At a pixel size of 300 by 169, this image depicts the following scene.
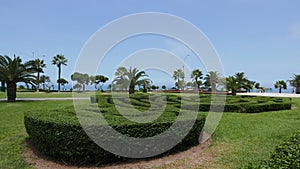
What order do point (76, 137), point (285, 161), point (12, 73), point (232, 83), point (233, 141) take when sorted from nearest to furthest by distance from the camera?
1. point (285, 161)
2. point (76, 137)
3. point (233, 141)
4. point (12, 73)
5. point (232, 83)

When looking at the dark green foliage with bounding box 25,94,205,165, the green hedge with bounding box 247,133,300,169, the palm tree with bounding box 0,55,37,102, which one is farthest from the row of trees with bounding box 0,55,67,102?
the green hedge with bounding box 247,133,300,169

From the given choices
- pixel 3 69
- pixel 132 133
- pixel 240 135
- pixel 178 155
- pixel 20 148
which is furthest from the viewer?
Result: pixel 3 69

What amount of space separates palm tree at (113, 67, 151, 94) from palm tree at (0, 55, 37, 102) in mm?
7841

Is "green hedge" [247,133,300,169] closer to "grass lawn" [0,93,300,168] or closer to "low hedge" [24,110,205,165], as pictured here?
"grass lawn" [0,93,300,168]

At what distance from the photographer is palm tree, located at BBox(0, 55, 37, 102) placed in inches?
680

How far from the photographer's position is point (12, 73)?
17469 millimetres

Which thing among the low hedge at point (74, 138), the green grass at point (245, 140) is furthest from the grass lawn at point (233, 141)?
the low hedge at point (74, 138)

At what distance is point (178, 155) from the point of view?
543 centimetres

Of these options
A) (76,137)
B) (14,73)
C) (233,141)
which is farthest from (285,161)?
(14,73)

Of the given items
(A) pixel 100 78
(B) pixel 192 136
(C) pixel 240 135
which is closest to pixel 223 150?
(B) pixel 192 136

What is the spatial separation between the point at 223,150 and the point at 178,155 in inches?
45.2

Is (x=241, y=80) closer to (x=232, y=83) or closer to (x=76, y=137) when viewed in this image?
(x=232, y=83)

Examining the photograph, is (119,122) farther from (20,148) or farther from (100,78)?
(100,78)

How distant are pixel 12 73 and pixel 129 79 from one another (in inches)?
394
